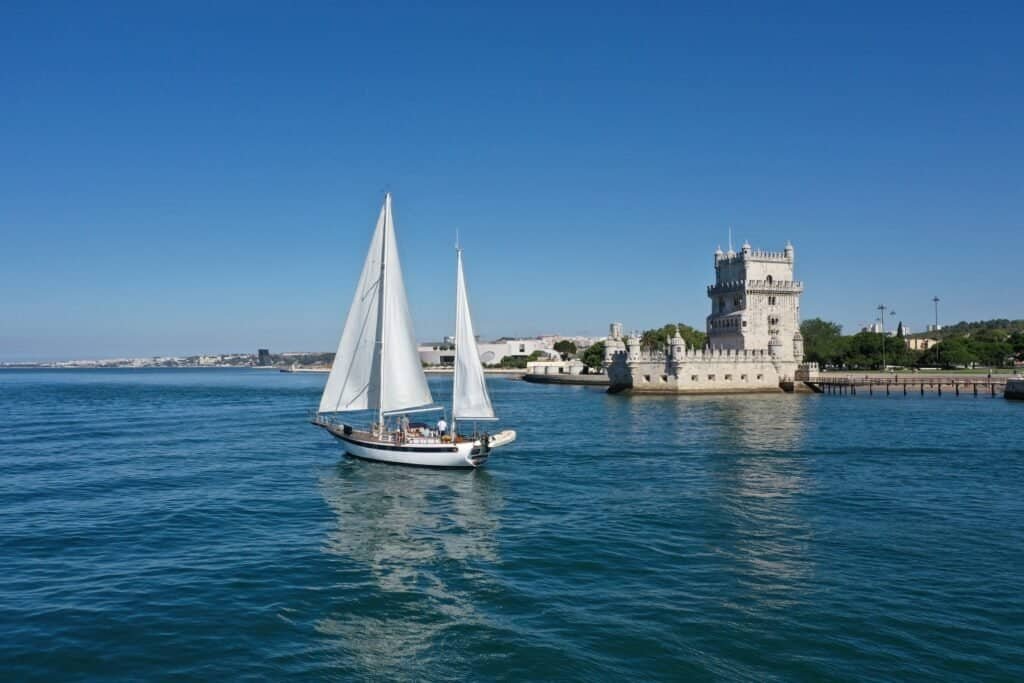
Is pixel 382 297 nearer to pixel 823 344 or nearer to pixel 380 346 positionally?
pixel 380 346

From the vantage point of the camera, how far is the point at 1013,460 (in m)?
36.5

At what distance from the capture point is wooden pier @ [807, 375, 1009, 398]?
8769cm

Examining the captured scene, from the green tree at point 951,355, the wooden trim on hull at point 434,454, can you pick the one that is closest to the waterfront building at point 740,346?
the green tree at point 951,355

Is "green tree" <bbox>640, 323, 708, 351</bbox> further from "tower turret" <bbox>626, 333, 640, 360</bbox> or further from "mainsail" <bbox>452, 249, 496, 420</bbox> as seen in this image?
"mainsail" <bbox>452, 249, 496, 420</bbox>

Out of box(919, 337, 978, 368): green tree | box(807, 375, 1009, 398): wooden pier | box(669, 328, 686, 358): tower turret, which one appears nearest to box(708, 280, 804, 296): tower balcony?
box(807, 375, 1009, 398): wooden pier

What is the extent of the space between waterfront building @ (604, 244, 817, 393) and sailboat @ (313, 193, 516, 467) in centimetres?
5185

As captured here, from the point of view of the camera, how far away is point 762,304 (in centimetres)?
9369

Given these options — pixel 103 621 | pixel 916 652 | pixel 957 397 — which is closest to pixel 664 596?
pixel 916 652

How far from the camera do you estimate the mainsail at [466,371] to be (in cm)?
3634

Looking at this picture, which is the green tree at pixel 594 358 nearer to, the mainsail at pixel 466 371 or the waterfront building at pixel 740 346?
the waterfront building at pixel 740 346

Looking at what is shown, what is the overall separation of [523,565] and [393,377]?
18.8 metres

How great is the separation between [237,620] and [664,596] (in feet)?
29.7

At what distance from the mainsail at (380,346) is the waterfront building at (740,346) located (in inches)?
2044

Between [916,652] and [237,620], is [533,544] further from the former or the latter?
[916,652]
